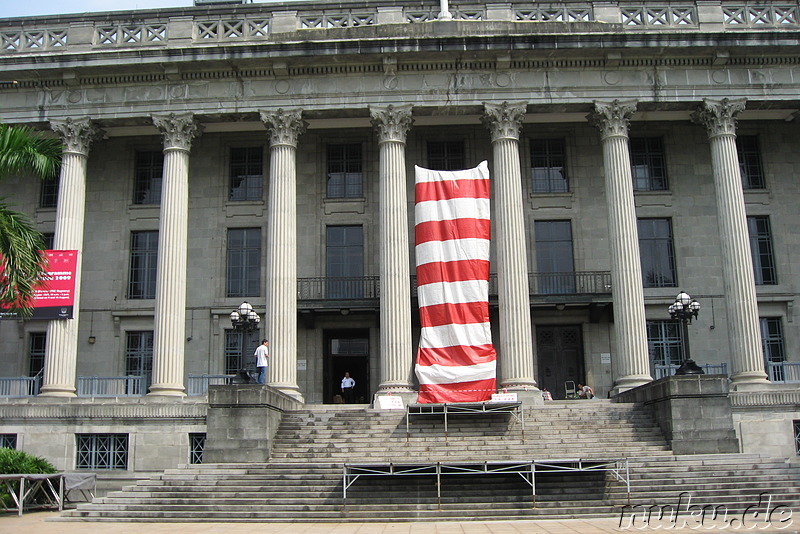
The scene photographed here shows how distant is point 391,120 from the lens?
2811 centimetres

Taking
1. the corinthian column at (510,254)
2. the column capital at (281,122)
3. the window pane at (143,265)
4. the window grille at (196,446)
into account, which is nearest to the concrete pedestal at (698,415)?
the corinthian column at (510,254)

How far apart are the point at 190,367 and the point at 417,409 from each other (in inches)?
405

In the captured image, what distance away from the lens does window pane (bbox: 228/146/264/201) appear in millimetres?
31953

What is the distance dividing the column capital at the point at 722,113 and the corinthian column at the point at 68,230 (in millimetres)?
21503

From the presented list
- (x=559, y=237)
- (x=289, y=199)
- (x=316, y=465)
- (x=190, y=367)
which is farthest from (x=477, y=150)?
(x=316, y=465)

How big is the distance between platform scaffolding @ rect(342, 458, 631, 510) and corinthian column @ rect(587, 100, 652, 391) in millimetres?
7119

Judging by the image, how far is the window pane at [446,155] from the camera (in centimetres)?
3191

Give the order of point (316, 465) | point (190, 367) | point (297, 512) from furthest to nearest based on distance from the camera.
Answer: point (190, 367) → point (316, 465) → point (297, 512)

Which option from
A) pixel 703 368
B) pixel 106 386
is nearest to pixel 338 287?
pixel 106 386

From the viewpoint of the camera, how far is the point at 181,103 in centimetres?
2855

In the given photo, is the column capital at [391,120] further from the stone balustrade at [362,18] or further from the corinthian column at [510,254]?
the stone balustrade at [362,18]

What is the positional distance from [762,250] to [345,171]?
1623cm

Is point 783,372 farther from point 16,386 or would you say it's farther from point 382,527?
point 16,386

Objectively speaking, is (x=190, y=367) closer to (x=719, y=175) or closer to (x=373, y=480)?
(x=373, y=480)
